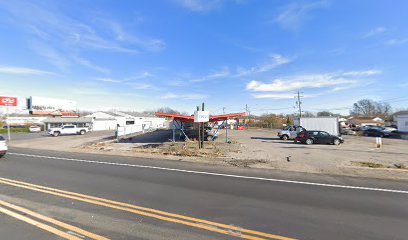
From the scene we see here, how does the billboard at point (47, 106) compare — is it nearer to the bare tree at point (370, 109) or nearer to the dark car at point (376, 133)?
the dark car at point (376, 133)

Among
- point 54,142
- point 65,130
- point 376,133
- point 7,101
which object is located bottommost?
point 376,133

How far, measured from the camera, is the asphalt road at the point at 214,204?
14.7ft

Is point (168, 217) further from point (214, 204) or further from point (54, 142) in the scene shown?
point (54, 142)

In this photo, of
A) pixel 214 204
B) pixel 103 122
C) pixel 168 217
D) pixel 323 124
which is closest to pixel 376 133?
pixel 323 124

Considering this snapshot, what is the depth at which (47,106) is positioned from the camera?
76.8 meters

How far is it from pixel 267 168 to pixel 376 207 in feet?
18.4

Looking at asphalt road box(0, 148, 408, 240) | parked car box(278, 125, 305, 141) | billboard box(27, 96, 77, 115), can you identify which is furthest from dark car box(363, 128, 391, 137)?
billboard box(27, 96, 77, 115)

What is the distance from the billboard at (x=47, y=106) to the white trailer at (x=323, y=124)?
76.1 metres

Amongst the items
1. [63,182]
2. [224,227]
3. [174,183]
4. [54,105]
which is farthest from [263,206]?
[54,105]

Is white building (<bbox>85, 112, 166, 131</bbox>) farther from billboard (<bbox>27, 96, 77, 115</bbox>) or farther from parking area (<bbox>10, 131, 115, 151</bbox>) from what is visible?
parking area (<bbox>10, 131, 115, 151</bbox>)

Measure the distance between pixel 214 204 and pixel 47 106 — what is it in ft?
293

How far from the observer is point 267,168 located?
1133cm

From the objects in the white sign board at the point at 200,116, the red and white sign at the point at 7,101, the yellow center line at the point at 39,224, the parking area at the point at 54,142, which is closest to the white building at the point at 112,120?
the red and white sign at the point at 7,101

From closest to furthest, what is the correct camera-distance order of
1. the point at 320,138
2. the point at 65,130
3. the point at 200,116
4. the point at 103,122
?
the point at 200,116, the point at 320,138, the point at 65,130, the point at 103,122
